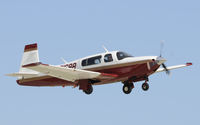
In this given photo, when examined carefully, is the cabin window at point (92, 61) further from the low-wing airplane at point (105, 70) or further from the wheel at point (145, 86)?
the wheel at point (145, 86)

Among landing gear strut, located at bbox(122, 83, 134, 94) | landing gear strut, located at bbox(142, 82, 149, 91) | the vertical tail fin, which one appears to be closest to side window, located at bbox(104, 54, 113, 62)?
landing gear strut, located at bbox(122, 83, 134, 94)

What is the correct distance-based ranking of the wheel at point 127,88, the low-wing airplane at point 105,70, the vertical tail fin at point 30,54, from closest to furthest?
the low-wing airplane at point 105,70 → the wheel at point 127,88 → the vertical tail fin at point 30,54

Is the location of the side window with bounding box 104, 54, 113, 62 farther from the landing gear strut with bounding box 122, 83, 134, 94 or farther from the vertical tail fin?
the vertical tail fin

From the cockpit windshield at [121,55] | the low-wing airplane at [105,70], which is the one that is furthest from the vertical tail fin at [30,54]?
the cockpit windshield at [121,55]

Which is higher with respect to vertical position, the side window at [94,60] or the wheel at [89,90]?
the side window at [94,60]

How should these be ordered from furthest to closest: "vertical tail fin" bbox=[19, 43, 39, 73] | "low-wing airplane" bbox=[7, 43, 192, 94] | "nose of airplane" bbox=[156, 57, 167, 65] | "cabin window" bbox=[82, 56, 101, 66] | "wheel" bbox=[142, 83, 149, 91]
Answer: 1. "vertical tail fin" bbox=[19, 43, 39, 73]
2. "cabin window" bbox=[82, 56, 101, 66]
3. "wheel" bbox=[142, 83, 149, 91]
4. "low-wing airplane" bbox=[7, 43, 192, 94]
5. "nose of airplane" bbox=[156, 57, 167, 65]

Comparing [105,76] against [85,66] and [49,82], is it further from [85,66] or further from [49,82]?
[49,82]

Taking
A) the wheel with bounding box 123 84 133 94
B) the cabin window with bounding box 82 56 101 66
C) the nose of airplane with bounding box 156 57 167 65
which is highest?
the cabin window with bounding box 82 56 101 66

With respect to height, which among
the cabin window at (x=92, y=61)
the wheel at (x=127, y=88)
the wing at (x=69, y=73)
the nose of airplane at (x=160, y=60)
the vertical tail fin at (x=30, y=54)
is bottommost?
the wheel at (x=127, y=88)

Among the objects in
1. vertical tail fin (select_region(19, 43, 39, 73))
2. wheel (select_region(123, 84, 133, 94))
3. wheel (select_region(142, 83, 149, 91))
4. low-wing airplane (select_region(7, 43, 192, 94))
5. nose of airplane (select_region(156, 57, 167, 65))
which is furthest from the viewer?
vertical tail fin (select_region(19, 43, 39, 73))

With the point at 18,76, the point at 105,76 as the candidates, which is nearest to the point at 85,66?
the point at 105,76

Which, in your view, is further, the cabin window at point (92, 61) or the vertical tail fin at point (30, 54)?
the vertical tail fin at point (30, 54)

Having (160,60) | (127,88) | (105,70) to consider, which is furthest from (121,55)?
(160,60)

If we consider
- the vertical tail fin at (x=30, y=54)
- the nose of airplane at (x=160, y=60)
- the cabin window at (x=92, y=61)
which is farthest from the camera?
the vertical tail fin at (x=30, y=54)
